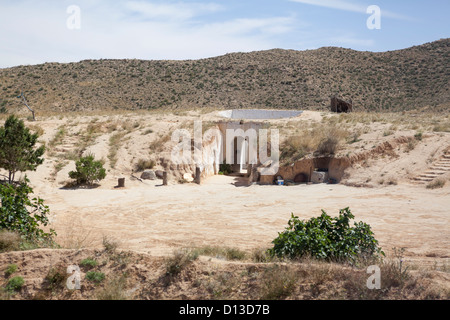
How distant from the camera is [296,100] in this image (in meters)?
45.3

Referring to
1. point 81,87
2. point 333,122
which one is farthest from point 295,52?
point 333,122

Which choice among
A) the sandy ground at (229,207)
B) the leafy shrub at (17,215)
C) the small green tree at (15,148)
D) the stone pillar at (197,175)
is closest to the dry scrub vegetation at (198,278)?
the sandy ground at (229,207)

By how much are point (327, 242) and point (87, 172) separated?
12.4 meters

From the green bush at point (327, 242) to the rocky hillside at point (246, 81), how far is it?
37.2 metres

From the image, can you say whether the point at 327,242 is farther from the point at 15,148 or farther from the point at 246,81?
the point at 246,81

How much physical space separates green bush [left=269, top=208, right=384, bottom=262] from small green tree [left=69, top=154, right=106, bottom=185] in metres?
11.7

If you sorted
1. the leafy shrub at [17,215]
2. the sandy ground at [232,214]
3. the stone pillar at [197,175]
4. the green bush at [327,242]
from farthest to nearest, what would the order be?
the stone pillar at [197,175], the sandy ground at [232,214], the leafy shrub at [17,215], the green bush at [327,242]

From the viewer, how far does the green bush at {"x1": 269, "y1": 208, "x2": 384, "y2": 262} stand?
6.47 metres

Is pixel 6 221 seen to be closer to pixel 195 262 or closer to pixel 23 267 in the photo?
pixel 23 267

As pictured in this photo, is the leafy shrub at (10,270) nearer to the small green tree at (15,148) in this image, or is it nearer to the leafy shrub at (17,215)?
the leafy shrub at (17,215)

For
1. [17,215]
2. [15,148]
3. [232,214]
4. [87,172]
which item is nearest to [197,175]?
[87,172]

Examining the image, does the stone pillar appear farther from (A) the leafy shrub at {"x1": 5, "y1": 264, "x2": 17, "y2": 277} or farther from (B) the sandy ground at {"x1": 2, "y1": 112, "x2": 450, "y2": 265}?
(A) the leafy shrub at {"x1": 5, "y1": 264, "x2": 17, "y2": 277}

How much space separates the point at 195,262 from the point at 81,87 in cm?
4600

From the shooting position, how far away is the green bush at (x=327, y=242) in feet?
21.2
